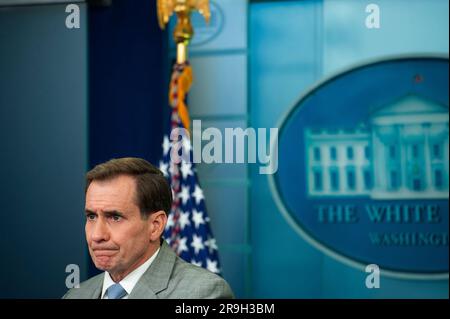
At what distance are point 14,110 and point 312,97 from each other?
6.08 feet

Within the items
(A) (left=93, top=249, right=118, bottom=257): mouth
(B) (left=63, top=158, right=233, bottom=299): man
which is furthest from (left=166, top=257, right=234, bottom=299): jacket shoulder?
(A) (left=93, top=249, right=118, bottom=257): mouth

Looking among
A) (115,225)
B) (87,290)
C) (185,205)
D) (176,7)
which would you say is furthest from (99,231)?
(176,7)

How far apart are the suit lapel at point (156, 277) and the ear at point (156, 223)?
4 cm

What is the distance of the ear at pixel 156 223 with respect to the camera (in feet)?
4.06

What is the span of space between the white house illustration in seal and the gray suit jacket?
2.84m

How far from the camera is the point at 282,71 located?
4.07m

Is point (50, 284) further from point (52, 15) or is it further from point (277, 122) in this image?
point (277, 122)

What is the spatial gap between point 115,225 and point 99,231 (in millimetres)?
34

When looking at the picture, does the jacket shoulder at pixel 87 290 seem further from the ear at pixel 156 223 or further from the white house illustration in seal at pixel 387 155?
the white house illustration in seal at pixel 387 155

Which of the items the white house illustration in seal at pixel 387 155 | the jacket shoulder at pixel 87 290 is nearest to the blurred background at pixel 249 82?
the white house illustration in seal at pixel 387 155

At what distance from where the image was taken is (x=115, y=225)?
48.1 inches

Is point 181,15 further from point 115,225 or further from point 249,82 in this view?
point 115,225
